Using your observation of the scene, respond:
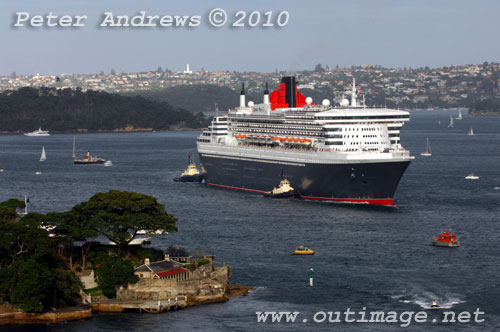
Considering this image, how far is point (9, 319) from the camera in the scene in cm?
4309

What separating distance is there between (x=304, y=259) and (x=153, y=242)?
385 inches

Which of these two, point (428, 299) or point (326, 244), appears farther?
point (326, 244)

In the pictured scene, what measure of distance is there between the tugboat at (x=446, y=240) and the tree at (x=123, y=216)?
54.3ft

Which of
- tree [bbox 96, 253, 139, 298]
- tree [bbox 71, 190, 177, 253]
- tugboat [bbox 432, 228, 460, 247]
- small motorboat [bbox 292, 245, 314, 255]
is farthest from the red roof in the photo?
tugboat [bbox 432, 228, 460, 247]

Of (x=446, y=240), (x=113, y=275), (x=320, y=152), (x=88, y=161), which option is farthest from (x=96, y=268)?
(x=88, y=161)

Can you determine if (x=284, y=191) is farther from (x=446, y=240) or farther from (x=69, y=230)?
(x=69, y=230)

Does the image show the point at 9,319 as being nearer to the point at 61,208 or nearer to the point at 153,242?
the point at 153,242

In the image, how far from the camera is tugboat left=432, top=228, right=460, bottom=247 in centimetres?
5912

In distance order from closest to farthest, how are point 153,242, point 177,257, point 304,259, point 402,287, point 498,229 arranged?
1. point 402,287
2. point 177,257
3. point 304,259
4. point 153,242
5. point 498,229

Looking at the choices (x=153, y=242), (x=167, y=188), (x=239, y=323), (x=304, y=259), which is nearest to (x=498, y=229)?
(x=304, y=259)

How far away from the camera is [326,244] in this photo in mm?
59750

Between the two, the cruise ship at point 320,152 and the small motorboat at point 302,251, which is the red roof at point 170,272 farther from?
the cruise ship at point 320,152

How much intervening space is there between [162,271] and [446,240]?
19.9 metres

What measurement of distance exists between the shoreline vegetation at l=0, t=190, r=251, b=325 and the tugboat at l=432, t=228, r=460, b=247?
48.4ft
